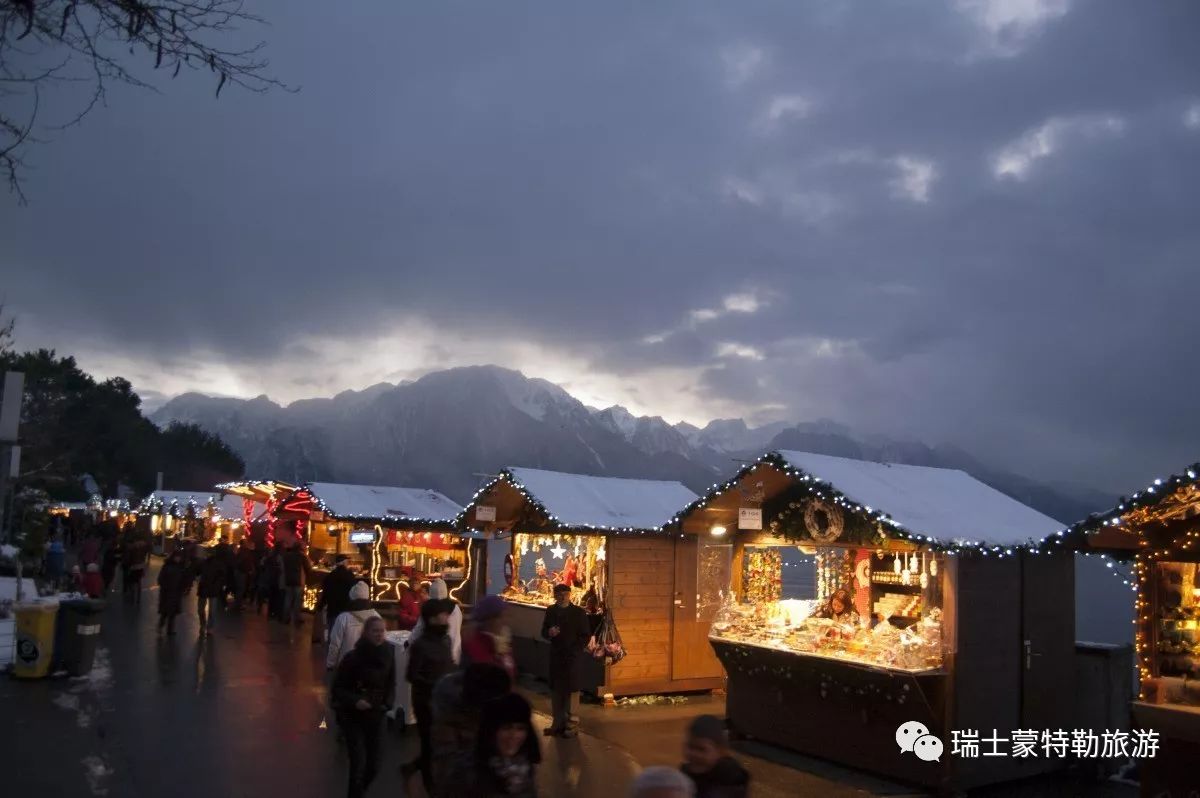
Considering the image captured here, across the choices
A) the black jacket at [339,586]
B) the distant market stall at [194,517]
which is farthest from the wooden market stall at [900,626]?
the distant market stall at [194,517]

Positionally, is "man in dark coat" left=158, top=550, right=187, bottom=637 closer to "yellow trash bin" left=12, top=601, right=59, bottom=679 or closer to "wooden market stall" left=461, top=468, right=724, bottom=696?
"yellow trash bin" left=12, top=601, right=59, bottom=679

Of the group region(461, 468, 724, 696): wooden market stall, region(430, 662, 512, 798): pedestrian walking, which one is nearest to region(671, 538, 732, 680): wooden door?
region(461, 468, 724, 696): wooden market stall

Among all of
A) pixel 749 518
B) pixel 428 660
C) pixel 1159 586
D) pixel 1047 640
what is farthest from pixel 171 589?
pixel 1159 586

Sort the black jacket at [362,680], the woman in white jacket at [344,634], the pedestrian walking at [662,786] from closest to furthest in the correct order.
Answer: the pedestrian walking at [662,786], the black jacket at [362,680], the woman in white jacket at [344,634]

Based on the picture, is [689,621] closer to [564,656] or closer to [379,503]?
[564,656]

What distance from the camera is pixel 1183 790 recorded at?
6.84 metres

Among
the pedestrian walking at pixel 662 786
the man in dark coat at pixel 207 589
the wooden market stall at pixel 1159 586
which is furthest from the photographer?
the man in dark coat at pixel 207 589

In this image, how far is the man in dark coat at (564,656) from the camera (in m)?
10.4

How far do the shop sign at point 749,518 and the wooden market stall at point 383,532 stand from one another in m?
7.95

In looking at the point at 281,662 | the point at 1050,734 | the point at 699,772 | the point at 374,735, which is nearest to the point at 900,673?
the point at 1050,734

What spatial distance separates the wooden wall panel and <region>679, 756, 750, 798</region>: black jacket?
A: 9.00 meters

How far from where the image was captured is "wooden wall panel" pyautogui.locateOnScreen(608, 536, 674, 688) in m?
12.9

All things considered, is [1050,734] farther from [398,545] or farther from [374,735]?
[398,545]

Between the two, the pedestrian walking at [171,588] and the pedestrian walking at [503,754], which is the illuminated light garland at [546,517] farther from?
the pedestrian walking at [503,754]
